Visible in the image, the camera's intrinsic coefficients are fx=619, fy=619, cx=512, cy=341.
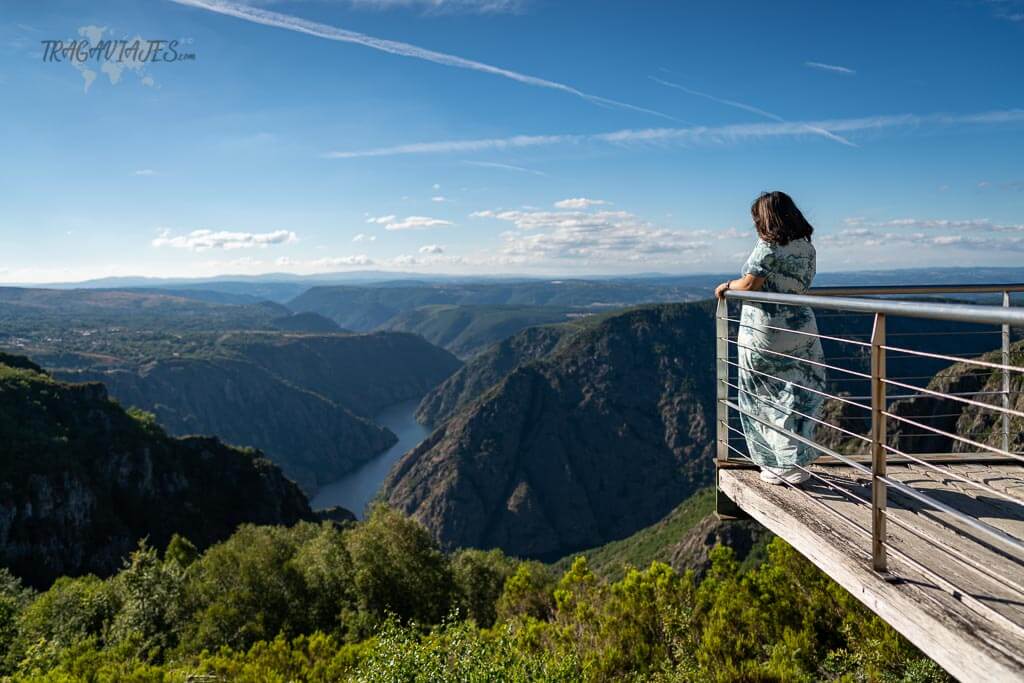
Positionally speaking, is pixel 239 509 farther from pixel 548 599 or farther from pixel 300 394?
pixel 300 394

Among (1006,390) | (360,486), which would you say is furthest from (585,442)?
(1006,390)

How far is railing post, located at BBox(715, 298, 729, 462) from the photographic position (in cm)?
464

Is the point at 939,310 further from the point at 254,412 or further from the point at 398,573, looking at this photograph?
the point at 254,412

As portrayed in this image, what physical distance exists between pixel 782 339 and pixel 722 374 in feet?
2.03

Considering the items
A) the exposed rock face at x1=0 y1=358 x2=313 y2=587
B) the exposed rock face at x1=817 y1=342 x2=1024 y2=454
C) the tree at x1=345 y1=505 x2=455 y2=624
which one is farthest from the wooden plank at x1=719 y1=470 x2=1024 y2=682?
the exposed rock face at x1=0 y1=358 x2=313 y2=587

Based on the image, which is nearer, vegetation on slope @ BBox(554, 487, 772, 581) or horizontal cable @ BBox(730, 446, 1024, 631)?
horizontal cable @ BBox(730, 446, 1024, 631)

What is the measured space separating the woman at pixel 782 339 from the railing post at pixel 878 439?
1200mm

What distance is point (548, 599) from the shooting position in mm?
17469

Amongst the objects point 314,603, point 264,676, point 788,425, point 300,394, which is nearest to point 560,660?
point 788,425

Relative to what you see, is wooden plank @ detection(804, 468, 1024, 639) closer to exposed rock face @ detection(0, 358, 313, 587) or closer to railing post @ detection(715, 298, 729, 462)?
railing post @ detection(715, 298, 729, 462)

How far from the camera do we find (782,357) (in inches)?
174

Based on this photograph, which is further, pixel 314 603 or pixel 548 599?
pixel 314 603

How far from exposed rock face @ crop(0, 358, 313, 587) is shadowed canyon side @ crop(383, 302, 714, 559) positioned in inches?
1913

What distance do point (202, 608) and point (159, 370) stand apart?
150 m
